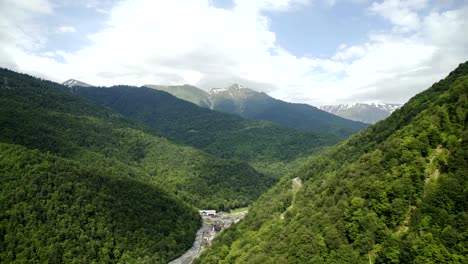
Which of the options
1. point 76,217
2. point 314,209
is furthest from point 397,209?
point 76,217

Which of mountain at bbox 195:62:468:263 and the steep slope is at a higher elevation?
mountain at bbox 195:62:468:263

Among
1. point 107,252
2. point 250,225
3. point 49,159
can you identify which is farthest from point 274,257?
point 49,159

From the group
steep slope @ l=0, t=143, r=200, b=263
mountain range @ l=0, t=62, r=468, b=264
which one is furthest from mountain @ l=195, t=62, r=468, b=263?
steep slope @ l=0, t=143, r=200, b=263

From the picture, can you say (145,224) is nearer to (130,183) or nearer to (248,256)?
(130,183)

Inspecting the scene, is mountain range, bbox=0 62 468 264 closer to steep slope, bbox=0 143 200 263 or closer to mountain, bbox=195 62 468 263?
mountain, bbox=195 62 468 263

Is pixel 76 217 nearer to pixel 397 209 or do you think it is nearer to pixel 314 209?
pixel 314 209

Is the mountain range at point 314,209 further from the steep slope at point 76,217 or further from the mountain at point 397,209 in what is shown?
the steep slope at point 76,217

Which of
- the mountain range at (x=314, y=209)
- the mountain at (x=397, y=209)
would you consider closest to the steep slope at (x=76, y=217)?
the mountain range at (x=314, y=209)
